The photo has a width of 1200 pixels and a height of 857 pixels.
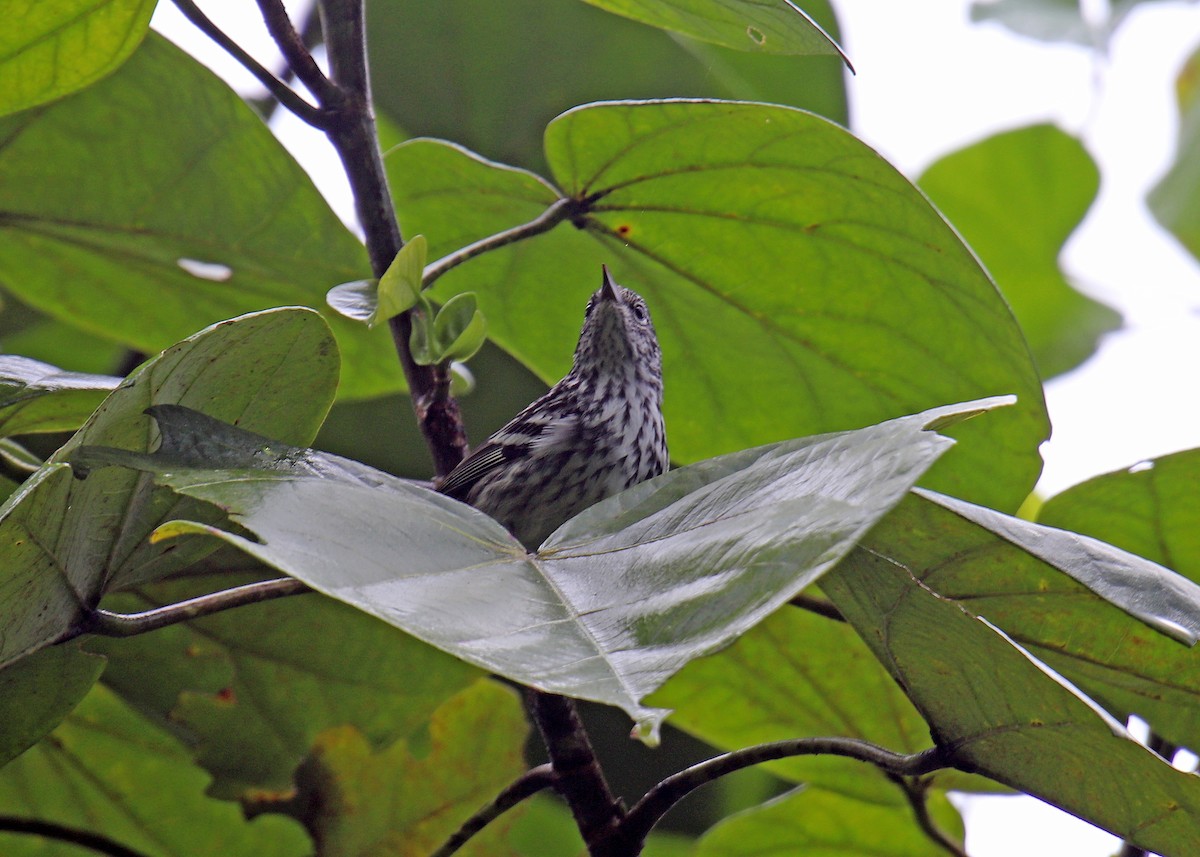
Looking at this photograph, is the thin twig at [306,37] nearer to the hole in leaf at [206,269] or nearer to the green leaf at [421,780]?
the hole in leaf at [206,269]

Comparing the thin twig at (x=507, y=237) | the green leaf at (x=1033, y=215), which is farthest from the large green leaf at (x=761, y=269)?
the green leaf at (x=1033, y=215)

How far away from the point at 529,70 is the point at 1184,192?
158 centimetres

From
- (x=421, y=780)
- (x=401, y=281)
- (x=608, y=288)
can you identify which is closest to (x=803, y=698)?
(x=421, y=780)

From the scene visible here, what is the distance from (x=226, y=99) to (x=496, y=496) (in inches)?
37.5

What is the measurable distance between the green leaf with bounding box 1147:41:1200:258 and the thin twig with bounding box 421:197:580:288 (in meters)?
1.74

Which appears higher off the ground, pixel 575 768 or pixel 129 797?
pixel 575 768

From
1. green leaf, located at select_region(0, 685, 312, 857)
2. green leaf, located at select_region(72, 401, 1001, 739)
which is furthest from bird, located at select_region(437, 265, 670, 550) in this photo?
green leaf, located at select_region(72, 401, 1001, 739)

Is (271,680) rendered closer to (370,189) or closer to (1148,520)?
(370,189)

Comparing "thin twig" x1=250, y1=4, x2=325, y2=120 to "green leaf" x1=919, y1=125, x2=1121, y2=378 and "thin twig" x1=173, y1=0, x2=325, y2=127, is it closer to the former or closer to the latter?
"thin twig" x1=173, y1=0, x2=325, y2=127

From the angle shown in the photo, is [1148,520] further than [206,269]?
No

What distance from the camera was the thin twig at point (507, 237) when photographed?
1675 millimetres

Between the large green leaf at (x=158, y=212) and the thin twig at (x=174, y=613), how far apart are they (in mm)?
885

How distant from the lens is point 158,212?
2014 mm

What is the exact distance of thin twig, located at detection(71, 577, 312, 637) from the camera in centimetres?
116
